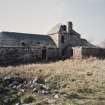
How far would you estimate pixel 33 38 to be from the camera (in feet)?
127

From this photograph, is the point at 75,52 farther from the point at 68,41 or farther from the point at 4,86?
the point at 4,86

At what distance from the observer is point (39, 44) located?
37719 millimetres

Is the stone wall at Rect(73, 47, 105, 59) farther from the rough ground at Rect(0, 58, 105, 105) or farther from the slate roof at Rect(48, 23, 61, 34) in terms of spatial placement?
the rough ground at Rect(0, 58, 105, 105)

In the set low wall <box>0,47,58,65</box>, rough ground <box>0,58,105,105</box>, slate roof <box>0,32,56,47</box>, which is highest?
slate roof <box>0,32,56,47</box>

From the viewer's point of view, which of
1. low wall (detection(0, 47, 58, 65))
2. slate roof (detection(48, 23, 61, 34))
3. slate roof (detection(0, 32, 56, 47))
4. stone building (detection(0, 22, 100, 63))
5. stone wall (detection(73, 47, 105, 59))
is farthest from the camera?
slate roof (detection(48, 23, 61, 34))

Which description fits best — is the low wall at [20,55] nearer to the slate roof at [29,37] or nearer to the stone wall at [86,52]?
the slate roof at [29,37]

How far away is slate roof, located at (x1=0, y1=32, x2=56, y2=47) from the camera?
36350 millimetres

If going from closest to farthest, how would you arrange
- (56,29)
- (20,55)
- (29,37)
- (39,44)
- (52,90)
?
1. (52,90)
2. (20,55)
3. (39,44)
4. (29,37)
5. (56,29)

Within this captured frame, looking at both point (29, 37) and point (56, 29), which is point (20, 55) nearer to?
point (29, 37)

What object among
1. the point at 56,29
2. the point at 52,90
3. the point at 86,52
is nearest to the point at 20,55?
the point at 86,52

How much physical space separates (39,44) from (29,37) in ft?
7.98

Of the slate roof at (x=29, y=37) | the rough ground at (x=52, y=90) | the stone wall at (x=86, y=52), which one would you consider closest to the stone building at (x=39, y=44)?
the slate roof at (x=29, y=37)

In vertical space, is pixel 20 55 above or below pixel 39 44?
below

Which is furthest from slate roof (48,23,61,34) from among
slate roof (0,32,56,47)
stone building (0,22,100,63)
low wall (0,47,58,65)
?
low wall (0,47,58,65)
